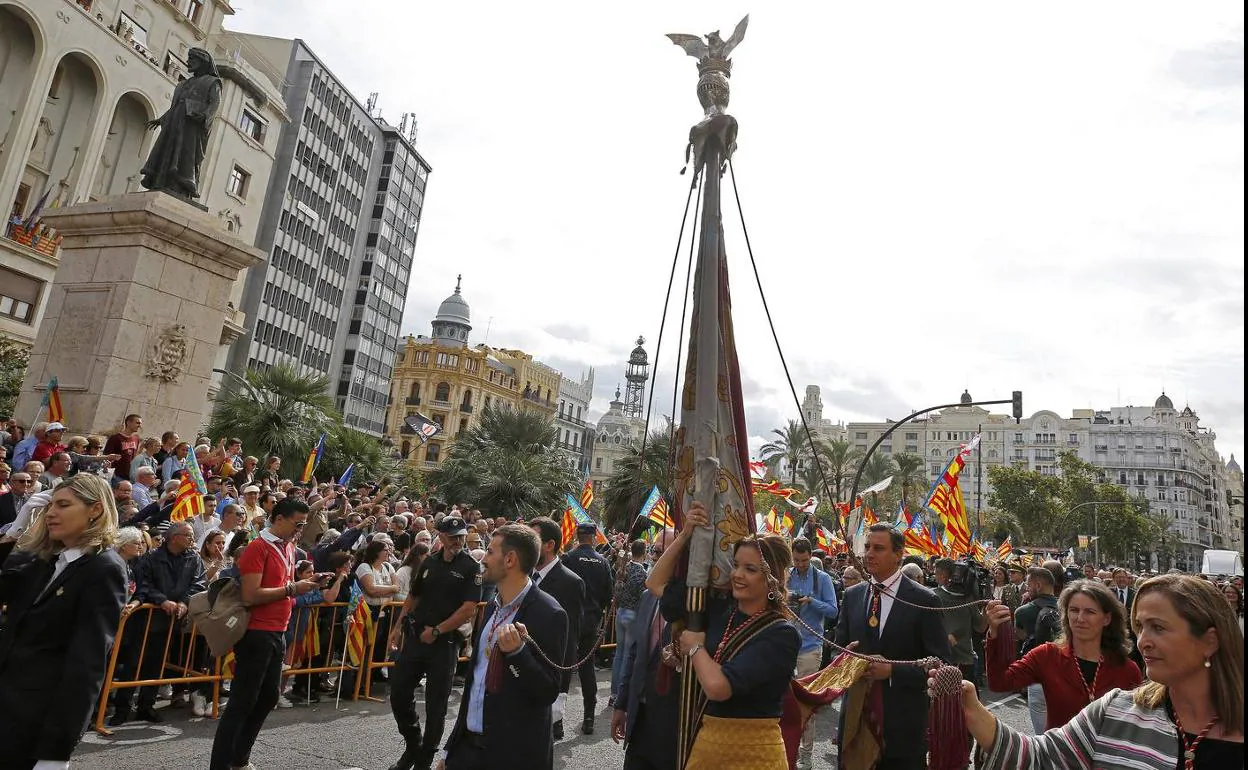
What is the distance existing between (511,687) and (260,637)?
248 cm

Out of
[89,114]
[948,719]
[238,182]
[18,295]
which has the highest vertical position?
[238,182]

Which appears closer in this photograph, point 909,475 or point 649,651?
point 649,651

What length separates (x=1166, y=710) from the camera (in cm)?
247

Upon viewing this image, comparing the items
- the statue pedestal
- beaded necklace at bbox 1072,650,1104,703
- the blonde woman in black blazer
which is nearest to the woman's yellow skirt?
beaded necklace at bbox 1072,650,1104,703

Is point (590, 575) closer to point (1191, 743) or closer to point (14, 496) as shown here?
point (14, 496)

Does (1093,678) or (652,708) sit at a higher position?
(1093,678)

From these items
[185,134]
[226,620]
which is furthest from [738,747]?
[185,134]

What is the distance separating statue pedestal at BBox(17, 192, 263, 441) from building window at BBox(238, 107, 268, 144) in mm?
32808

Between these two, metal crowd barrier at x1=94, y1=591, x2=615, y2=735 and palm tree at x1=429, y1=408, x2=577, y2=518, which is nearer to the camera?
metal crowd barrier at x1=94, y1=591, x2=615, y2=735

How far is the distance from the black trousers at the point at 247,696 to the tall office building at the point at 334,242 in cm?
5228

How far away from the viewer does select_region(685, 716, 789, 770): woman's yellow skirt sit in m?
3.26

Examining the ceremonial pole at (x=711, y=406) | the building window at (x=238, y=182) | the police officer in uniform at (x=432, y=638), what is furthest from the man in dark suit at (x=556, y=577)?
the building window at (x=238, y=182)

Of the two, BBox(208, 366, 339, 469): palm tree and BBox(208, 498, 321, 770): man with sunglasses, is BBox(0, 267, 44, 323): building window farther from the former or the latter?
BBox(208, 498, 321, 770): man with sunglasses

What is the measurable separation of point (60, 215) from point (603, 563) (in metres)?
9.85
